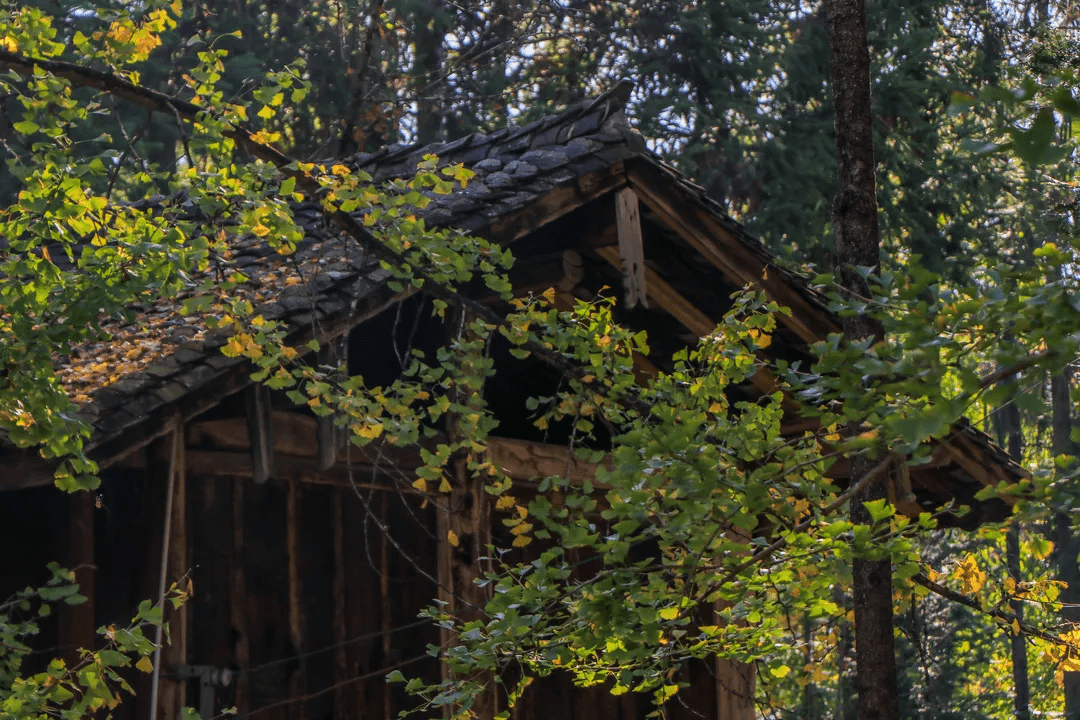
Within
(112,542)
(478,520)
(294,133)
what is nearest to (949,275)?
(294,133)

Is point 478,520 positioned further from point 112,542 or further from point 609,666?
point 609,666

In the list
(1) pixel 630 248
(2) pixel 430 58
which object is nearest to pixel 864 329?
(1) pixel 630 248

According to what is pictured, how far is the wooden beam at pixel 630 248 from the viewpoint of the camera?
6.45m

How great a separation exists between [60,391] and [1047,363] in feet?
9.05

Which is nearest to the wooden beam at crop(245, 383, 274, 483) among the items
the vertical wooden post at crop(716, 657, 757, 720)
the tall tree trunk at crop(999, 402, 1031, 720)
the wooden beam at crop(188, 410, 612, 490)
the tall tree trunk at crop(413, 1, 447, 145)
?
the wooden beam at crop(188, 410, 612, 490)

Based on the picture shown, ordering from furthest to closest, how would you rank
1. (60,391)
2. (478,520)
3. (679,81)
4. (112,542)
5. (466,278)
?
(679,81) < (478,520) < (112,542) < (466,278) < (60,391)

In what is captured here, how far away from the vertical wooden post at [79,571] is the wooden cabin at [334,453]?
0.01 m

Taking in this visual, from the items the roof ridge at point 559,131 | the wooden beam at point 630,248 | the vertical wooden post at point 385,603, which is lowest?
the vertical wooden post at point 385,603

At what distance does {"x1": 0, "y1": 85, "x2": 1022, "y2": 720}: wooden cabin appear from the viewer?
17.1 ft

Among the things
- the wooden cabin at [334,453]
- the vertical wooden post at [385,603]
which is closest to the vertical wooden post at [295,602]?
the wooden cabin at [334,453]

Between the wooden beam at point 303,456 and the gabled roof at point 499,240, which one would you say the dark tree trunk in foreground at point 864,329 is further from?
the wooden beam at point 303,456

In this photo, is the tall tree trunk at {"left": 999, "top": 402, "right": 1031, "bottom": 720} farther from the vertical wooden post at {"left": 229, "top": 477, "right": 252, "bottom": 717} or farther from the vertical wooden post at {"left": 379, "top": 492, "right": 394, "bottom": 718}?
the vertical wooden post at {"left": 229, "top": 477, "right": 252, "bottom": 717}

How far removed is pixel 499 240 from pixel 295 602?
225cm

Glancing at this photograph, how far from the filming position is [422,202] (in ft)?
14.5
